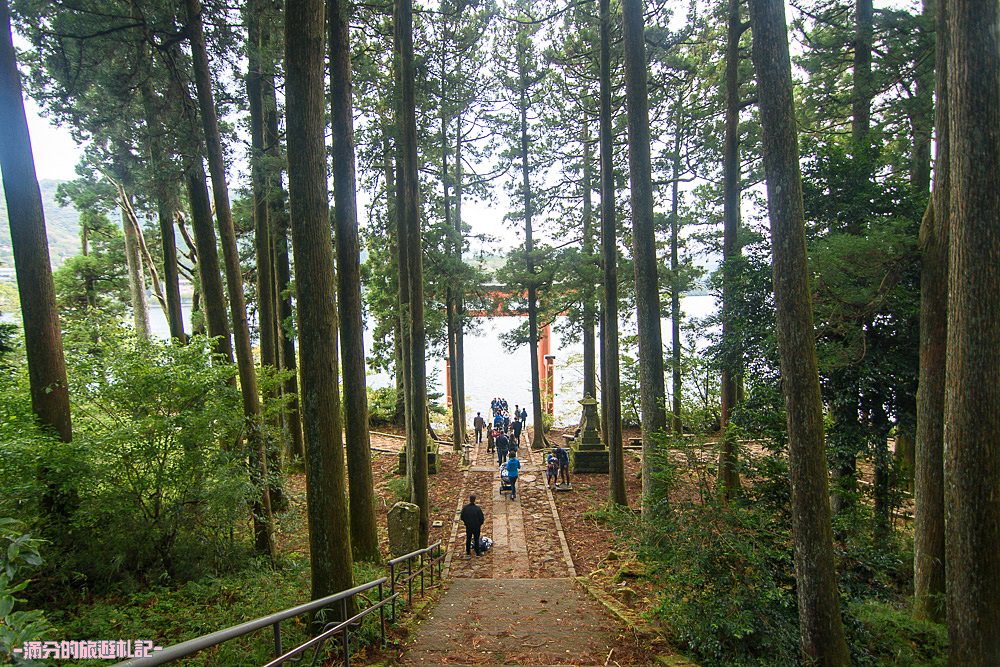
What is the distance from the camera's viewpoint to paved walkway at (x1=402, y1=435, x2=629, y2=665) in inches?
204

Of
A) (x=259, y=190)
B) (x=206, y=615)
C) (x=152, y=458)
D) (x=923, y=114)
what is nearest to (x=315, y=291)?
(x=152, y=458)

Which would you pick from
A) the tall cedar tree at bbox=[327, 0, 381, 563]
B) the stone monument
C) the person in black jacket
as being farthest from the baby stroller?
the tall cedar tree at bbox=[327, 0, 381, 563]

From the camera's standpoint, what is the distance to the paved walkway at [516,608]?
518 centimetres

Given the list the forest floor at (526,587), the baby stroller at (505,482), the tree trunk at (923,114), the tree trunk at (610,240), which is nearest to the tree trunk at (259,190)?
the forest floor at (526,587)

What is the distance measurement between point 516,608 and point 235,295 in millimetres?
6455

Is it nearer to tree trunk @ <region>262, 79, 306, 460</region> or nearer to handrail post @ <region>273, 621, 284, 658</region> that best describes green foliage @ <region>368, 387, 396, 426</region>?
tree trunk @ <region>262, 79, 306, 460</region>

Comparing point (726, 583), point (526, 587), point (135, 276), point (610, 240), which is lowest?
point (526, 587)

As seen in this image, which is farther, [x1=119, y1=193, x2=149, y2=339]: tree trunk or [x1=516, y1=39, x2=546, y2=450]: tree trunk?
[x1=516, y1=39, x2=546, y2=450]: tree trunk

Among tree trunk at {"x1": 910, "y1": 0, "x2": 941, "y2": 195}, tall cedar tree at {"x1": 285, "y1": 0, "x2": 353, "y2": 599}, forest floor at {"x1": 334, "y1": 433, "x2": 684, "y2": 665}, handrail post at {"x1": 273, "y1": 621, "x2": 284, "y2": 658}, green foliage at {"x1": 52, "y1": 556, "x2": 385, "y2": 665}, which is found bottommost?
forest floor at {"x1": 334, "y1": 433, "x2": 684, "y2": 665}

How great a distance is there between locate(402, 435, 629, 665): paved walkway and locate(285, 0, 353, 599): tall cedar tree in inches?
57.5

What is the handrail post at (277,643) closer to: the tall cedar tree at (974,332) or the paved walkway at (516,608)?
the paved walkway at (516,608)

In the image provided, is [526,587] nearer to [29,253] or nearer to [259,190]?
[29,253]

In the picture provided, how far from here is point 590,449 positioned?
1609 centimetres

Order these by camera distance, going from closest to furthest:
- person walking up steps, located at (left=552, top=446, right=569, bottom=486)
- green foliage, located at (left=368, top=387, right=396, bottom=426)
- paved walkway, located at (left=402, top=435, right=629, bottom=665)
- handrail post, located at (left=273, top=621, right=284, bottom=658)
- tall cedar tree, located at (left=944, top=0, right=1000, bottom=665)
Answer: handrail post, located at (left=273, top=621, right=284, bottom=658), tall cedar tree, located at (left=944, top=0, right=1000, bottom=665), paved walkway, located at (left=402, top=435, right=629, bottom=665), person walking up steps, located at (left=552, top=446, right=569, bottom=486), green foliage, located at (left=368, top=387, right=396, bottom=426)
